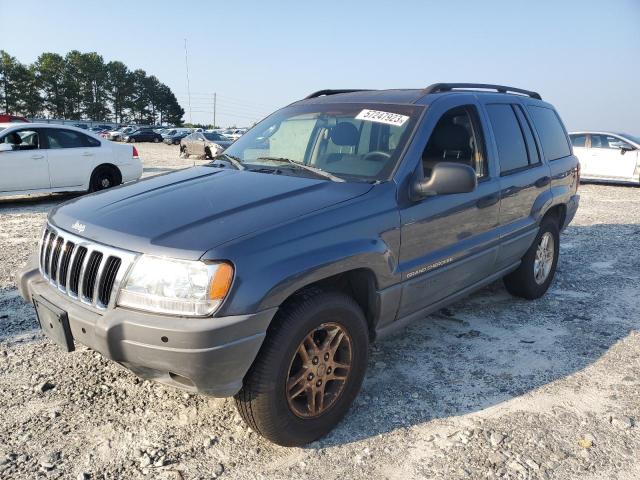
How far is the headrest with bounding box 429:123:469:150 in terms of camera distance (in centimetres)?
337

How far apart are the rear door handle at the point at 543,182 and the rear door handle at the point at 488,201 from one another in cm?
84

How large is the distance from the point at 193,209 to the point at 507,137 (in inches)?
105

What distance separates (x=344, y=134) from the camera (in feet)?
11.2

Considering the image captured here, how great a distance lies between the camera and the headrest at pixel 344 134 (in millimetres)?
3342

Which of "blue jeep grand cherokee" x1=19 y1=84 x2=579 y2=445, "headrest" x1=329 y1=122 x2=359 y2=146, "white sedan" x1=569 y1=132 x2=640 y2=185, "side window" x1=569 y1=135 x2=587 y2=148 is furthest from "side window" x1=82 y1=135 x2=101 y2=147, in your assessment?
"side window" x1=569 y1=135 x2=587 y2=148

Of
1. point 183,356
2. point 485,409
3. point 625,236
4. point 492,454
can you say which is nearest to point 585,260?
point 625,236

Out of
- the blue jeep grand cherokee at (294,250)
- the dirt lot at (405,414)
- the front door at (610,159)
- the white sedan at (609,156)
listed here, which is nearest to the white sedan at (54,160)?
the dirt lot at (405,414)

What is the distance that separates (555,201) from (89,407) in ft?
13.5

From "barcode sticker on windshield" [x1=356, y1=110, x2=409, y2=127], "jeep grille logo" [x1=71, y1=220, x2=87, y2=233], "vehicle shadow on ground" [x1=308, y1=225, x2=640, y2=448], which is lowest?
"vehicle shadow on ground" [x1=308, y1=225, x2=640, y2=448]

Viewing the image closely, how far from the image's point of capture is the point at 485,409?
297 centimetres

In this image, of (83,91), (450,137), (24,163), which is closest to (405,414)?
(450,137)

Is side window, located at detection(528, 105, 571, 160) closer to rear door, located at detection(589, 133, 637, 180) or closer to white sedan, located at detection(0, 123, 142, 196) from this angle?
white sedan, located at detection(0, 123, 142, 196)

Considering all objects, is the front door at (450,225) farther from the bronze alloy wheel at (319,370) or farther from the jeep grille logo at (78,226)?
the jeep grille logo at (78,226)

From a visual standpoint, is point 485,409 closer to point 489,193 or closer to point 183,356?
point 489,193
